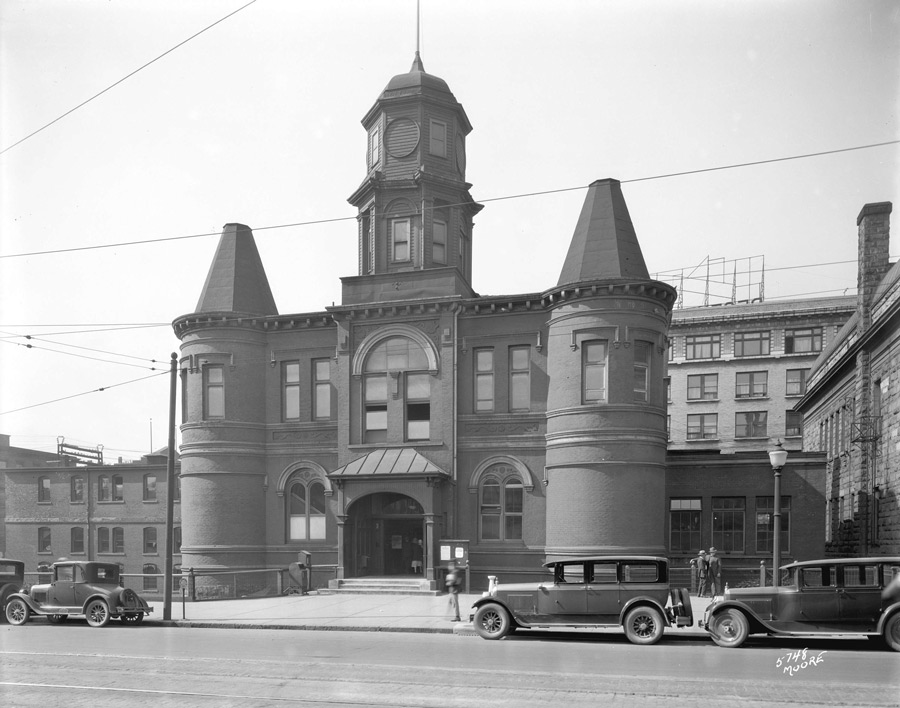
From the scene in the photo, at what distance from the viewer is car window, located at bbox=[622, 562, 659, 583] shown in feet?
56.7

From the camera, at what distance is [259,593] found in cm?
3062

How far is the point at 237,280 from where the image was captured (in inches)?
1291

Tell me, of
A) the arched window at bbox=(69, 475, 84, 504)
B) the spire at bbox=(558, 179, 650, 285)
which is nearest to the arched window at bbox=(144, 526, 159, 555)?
the arched window at bbox=(69, 475, 84, 504)

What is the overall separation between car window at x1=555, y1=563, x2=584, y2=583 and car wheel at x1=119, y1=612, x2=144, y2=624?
11.3 meters

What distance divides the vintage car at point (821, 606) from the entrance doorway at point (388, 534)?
1493cm

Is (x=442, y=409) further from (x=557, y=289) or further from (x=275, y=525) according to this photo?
(x=275, y=525)

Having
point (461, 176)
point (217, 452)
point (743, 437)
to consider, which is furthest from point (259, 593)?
point (743, 437)

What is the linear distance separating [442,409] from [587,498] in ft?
19.6

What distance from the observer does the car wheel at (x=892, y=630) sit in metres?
15.3

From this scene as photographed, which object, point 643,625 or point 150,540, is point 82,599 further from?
point 150,540

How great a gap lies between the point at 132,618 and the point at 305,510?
390 inches

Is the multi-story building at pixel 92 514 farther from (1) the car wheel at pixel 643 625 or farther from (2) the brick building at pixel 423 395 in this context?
(1) the car wheel at pixel 643 625

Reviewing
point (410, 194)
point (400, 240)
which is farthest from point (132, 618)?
point (410, 194)

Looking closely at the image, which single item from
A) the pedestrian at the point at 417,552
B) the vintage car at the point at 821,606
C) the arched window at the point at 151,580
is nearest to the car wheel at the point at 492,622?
the vintage car at the point at 821,606
